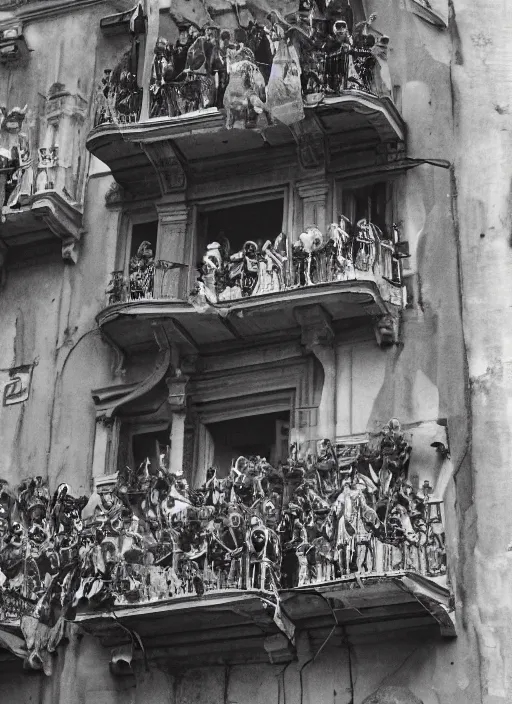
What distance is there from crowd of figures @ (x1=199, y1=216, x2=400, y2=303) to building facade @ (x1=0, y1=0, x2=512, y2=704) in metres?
0.04

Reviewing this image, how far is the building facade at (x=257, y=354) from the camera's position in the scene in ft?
62.2

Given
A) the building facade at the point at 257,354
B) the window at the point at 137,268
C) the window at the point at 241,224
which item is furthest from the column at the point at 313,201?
the window at the point at 137,268

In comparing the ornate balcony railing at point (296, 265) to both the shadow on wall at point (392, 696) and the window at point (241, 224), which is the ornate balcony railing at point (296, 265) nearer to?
the window at point (241, 224)

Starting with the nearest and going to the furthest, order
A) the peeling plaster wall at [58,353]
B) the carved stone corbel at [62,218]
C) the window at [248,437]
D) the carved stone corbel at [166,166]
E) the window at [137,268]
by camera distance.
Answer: the window at [248,437], the peeling plaster wall at [58,353], the window at [137,268], the carved stone corbel at [166,166], the carved stone corbel at [62,218]

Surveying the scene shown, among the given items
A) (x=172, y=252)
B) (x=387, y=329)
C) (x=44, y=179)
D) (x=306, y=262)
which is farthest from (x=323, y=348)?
(x=44, y=179)

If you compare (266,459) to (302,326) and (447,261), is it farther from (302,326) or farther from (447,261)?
(447,261)

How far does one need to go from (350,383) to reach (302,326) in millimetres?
903

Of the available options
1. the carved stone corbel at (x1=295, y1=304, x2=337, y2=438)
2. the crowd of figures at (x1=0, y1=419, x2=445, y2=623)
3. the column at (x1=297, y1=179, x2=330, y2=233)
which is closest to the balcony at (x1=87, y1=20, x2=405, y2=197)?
the column at (x1=297, y1=179, x2=330, y2=233)

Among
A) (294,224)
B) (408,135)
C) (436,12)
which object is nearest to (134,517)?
(294,224)

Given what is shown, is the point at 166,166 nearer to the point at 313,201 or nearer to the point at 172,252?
the point at 172,252

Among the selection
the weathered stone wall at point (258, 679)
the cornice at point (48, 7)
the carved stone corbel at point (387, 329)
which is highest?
the cornice at point (48, 7)

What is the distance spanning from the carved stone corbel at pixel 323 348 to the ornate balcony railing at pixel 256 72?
2434 millimetres

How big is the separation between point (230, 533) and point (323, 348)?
2.65 m

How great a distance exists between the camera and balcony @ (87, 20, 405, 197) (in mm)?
21359
